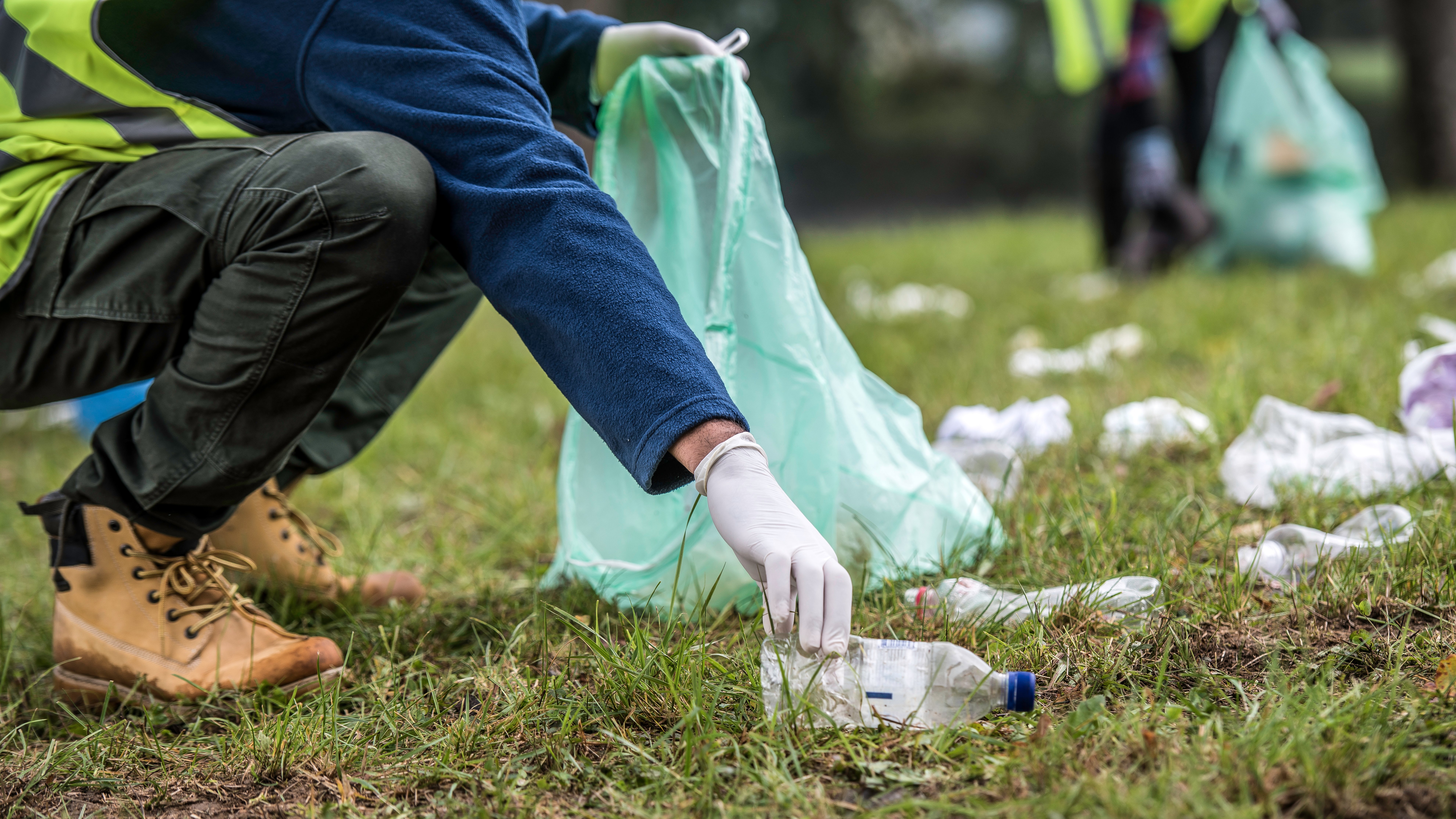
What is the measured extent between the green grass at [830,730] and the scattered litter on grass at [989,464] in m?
0.05

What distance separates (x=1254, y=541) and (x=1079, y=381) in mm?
1035

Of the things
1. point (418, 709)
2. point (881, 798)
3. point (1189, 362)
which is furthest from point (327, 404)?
point (1189, 362)

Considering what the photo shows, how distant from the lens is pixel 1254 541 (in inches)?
55.0

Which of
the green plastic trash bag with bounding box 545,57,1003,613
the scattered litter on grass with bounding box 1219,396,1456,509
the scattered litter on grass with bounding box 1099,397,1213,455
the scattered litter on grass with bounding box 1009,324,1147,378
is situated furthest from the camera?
the scattered litter on grass with bounding box 1009,324,1147,378

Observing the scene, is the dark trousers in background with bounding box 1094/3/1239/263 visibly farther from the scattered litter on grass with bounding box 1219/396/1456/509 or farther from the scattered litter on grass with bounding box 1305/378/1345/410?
the scattered litter on grass with bounding box 1219/396/1456/509

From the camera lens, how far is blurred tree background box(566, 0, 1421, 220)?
11773 mm

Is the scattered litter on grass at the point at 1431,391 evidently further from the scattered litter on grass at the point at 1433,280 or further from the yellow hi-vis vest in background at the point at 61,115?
the yellow hi-vis vest in background at the point at 61,115

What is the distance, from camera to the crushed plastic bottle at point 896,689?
104 centimetres

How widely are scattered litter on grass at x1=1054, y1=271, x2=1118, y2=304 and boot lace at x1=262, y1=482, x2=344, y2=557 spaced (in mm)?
2463

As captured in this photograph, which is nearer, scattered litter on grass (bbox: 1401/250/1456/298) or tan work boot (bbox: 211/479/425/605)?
tan work boot (bbox: 211/479/425/605)

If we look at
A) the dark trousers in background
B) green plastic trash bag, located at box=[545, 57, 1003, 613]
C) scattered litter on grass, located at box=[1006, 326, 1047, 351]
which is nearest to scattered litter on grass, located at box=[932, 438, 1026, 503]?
green plastic trash bag, located at box=[545, 57, 1003, 613]

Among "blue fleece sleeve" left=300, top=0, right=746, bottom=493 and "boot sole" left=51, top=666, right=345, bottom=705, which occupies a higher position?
"blue fleece sleeve" left=300, top=0, right=746, bottom=493

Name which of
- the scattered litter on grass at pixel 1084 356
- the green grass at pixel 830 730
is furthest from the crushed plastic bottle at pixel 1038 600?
the scattered litter on grass at pixel 1084 356

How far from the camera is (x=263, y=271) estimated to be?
46.5 inches
